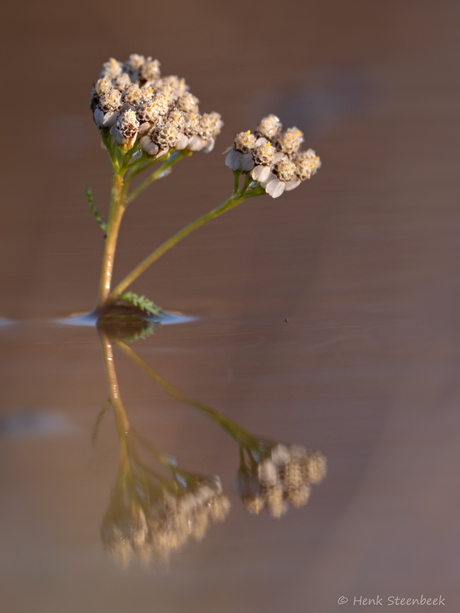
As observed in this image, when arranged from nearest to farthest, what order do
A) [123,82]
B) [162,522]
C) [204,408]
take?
[162,522]
[204,408]
[123,82]

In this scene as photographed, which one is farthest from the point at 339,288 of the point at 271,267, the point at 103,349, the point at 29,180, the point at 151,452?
the point at 29,180

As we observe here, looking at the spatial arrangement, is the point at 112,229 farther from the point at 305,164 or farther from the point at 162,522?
the point at 162,522

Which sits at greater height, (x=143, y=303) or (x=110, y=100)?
(x=110, y=100)

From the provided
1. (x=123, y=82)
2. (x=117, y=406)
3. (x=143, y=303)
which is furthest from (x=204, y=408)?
(x=123, y=82)

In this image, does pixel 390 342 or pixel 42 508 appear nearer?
pixel 42 508

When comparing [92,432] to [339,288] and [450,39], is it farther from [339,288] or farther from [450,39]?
[450,39]

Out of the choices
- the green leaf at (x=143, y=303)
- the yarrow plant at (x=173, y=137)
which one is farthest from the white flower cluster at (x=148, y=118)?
the green leaf at (x=143, y=303)
